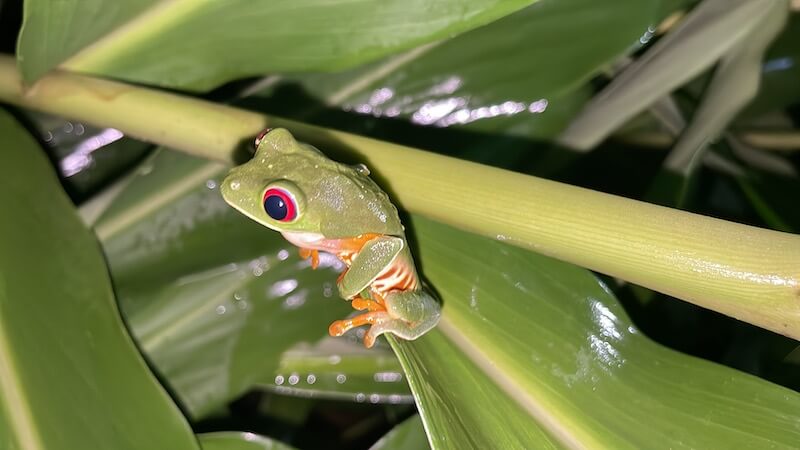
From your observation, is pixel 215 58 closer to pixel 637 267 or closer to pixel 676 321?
pixel 637 267

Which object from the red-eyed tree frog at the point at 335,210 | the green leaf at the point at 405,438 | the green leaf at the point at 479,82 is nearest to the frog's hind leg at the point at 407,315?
the red-eyed tree frog at the point at 335,210

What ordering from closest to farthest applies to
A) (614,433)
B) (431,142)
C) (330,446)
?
(614,433) < (431,142) < (330,446)

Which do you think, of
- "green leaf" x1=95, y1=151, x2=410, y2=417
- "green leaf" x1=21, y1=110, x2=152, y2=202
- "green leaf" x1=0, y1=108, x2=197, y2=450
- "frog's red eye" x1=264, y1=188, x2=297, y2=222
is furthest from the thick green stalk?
"green leaf" x1=21, y1=110, x2=152, y2=202

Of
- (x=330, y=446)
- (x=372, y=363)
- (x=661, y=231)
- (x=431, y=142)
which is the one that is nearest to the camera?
(x=661, y=231)

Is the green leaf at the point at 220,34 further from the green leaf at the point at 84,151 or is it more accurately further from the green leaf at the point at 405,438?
the green leaf at the point at 405,438

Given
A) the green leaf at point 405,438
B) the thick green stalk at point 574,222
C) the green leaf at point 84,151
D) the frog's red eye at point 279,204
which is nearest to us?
the thick green stalk at point 574,222

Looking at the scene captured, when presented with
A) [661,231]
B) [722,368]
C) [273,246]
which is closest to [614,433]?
[722,368]

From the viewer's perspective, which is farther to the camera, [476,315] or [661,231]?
[476,315]

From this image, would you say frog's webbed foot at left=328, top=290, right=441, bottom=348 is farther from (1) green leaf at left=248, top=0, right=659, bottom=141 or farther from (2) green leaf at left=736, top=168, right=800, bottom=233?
(2) green leaf at left=736, top=168, right=800, bottom=233
